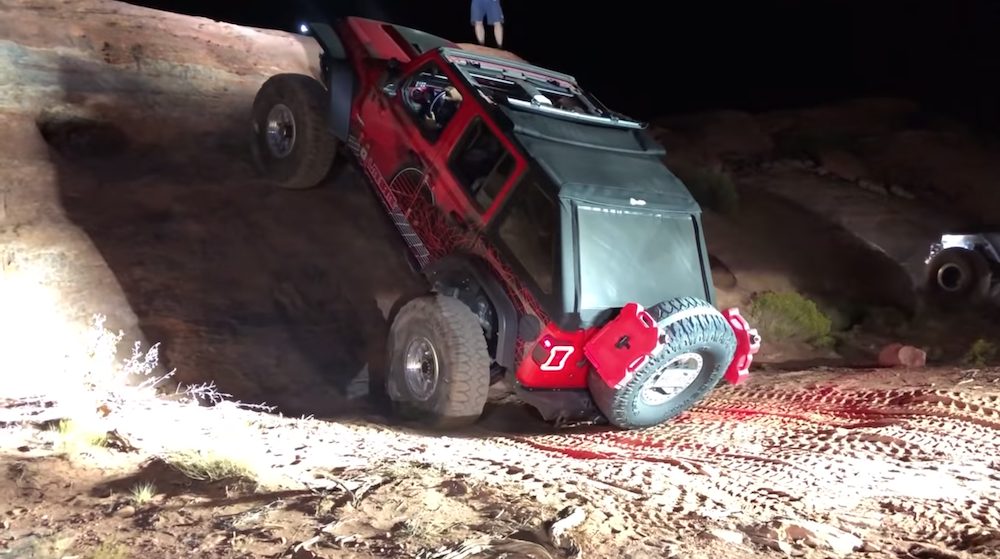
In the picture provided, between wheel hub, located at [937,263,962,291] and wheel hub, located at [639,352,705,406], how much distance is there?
7272mm

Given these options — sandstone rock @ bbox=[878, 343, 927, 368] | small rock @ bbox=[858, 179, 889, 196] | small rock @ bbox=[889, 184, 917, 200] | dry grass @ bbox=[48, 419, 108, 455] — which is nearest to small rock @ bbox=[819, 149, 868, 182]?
small rock @ bbox=[858, 179, 889, 196]

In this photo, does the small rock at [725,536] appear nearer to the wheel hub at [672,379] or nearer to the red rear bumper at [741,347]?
the wheel hub at [672,379]

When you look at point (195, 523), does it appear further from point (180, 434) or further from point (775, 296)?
point (775, 296)

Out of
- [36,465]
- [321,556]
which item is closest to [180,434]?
[36,465]

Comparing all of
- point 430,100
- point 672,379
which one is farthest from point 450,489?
point 430,100

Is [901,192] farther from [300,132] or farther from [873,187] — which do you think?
[300,132]

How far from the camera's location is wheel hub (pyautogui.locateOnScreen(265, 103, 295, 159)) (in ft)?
22.2

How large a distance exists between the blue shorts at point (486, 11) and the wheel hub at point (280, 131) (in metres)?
4.59

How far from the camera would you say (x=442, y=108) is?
5.86m

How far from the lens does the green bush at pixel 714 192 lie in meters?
11.3

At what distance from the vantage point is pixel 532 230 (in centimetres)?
471

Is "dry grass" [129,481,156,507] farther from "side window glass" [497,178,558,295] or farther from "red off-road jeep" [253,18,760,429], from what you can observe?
"side window glass" [497,178,558,295]

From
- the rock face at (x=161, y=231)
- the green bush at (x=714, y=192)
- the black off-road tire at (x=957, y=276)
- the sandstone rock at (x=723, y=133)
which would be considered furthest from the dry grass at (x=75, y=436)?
the sandstone rock at (x=723, y=133)

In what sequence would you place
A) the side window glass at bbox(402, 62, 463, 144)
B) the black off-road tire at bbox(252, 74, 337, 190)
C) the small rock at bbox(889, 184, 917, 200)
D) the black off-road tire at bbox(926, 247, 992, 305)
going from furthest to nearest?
1. the small rock at bbox(889, 184, 917, 200)
2. the black off-road tire at bbox(926, 247, 992, 305)
3. the black off-road tire at bbox(252, 74, 337, 190)
4. the side window glass at bbox(402, 62, 463, 144)
